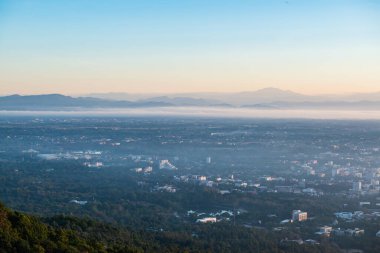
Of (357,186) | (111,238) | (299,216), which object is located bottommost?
(299,216)

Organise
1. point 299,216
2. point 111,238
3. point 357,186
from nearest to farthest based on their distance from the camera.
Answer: point 111,238, point 299,216, point 357,186

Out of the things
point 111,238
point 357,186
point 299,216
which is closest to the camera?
point 111,238

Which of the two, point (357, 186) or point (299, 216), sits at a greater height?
point (357, 186)

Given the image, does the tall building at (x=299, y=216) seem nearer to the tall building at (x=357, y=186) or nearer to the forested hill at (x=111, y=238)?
the forested hill at (x=111, y=238)

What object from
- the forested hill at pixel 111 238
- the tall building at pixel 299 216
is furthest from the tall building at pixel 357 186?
the forested hill at pixel 111 238

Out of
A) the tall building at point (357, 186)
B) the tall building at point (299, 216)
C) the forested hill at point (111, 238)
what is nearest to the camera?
the forested hill at point (111, 238)

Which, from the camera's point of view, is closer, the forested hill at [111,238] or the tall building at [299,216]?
the forested hill at [111,238]

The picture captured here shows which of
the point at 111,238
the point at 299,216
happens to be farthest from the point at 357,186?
the point at 111,238

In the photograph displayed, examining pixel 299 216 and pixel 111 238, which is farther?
pixel 299 216

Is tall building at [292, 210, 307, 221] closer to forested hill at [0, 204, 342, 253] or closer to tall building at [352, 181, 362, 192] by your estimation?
forested hill at [0, 204, 342, 253]

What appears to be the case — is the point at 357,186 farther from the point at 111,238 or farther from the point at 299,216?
the point at 111,238

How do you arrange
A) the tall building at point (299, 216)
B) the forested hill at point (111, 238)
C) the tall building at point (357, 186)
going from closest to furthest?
the forested hill at point (111, 238), the tall building at point (299, 216), the tall building at point (357, 186)

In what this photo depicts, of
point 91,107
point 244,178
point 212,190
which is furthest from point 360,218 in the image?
point 91,107
